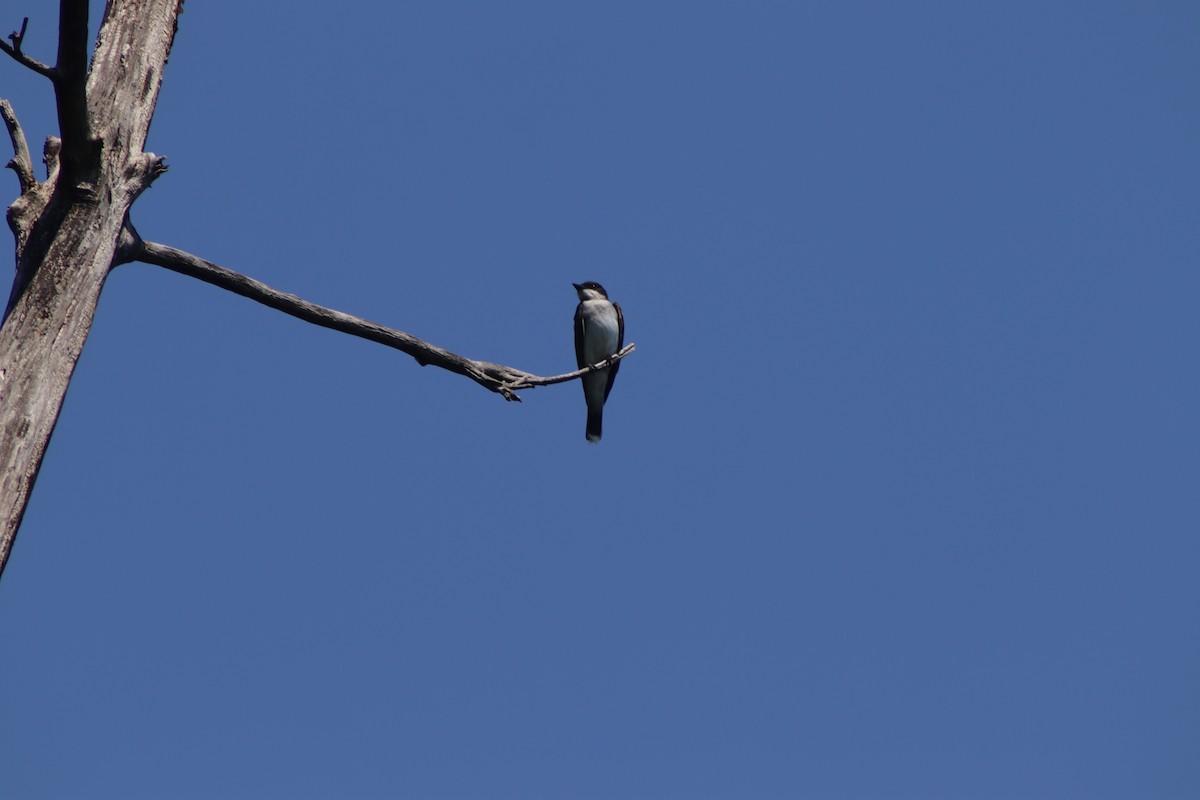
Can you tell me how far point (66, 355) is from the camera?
421 cm

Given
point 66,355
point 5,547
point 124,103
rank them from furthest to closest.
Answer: point 124,103 < point 66,355 < point 5,547

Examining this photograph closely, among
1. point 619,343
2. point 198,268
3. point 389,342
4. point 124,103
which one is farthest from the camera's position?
point 619,343

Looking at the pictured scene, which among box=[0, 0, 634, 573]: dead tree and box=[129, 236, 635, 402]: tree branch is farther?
box=[129, 236, 635, 402]: tree branch

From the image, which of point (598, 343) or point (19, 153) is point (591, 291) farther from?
point (19, 153)

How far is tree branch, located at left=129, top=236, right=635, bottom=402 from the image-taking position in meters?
5.01

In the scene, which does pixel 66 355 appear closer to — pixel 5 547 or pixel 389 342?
pixel 5 547

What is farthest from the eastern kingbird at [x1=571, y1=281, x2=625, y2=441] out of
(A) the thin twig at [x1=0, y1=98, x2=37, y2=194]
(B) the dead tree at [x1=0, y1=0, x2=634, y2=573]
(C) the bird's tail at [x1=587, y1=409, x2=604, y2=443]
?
(A) the thin twig at [x1=0, y1=98, x2=37, y2=194]

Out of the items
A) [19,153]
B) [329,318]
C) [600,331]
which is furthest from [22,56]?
[600,331]

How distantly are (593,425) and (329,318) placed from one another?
8.32 metres

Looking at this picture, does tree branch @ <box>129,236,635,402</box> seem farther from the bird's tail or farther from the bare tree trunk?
the bird's tail

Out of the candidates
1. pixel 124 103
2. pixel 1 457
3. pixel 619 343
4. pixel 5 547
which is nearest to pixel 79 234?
pixel 124 103

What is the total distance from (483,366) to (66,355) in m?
2.18

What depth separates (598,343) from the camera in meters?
13.6

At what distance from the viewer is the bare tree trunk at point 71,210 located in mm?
4020
